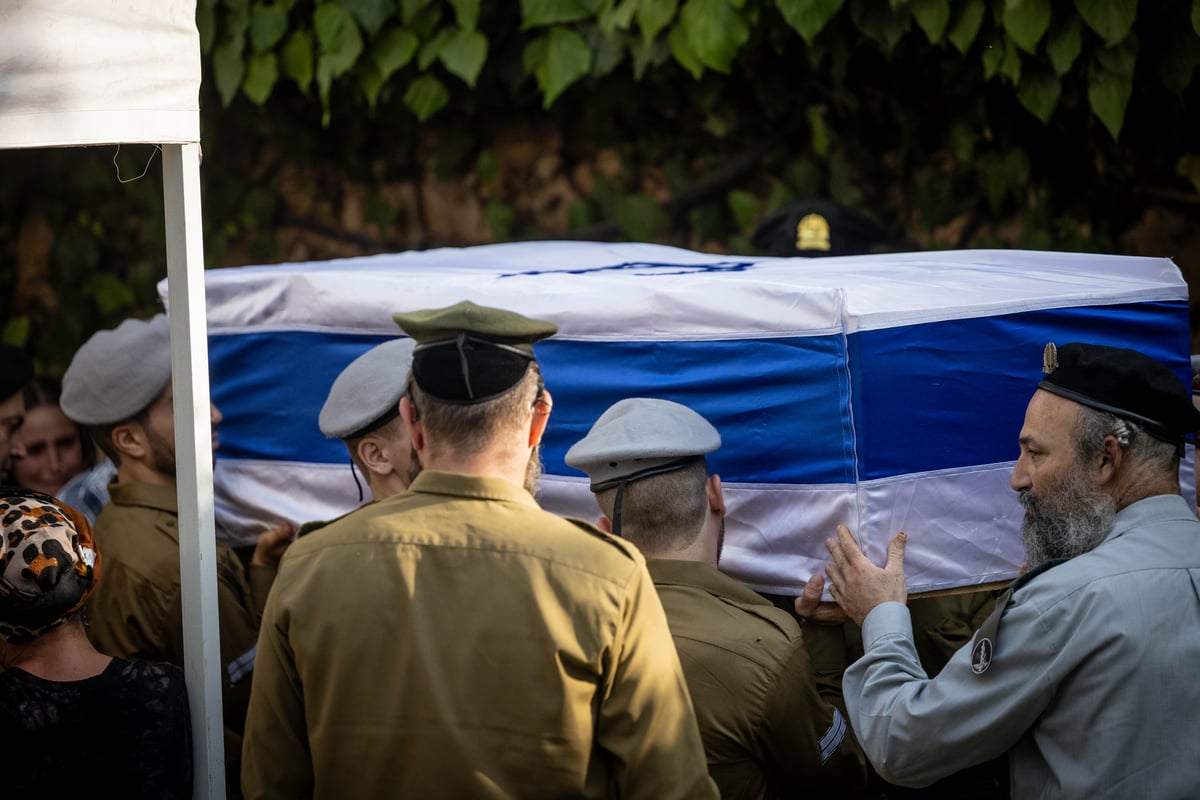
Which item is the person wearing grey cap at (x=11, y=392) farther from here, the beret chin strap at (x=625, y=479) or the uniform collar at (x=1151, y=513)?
the uniform collar at (x=1151, y=513)

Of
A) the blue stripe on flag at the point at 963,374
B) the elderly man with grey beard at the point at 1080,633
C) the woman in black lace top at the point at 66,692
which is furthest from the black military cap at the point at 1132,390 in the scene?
the woman in black lace top at the point at 66,692

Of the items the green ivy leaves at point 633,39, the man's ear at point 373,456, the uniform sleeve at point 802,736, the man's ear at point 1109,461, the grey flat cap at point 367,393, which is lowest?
the uniform sleeve at point 802,736

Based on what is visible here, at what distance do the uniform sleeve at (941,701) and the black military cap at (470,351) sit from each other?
84 cm

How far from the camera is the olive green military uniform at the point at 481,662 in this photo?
1706 mm

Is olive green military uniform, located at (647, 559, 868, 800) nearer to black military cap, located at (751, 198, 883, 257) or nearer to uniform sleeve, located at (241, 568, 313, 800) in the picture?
uniform sleeve, located at (241, 568, 313, 800)

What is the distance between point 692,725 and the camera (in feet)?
5.78

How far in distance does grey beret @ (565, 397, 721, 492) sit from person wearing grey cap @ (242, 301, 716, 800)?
0.51 m

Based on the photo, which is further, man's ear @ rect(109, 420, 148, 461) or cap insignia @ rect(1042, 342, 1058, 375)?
man's ear @ rect(109, 420, 148, 461)

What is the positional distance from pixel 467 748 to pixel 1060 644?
3.16 ft

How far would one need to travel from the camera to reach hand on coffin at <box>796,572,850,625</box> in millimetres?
2465

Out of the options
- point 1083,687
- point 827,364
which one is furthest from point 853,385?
point 1083,687

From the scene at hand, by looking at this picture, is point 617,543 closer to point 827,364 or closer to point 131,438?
point 827,364

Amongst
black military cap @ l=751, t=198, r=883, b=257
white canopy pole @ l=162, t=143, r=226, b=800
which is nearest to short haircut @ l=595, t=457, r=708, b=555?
white canopy pole @ l=162, t=143, r=226, b=800

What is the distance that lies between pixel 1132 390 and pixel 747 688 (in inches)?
32.6
